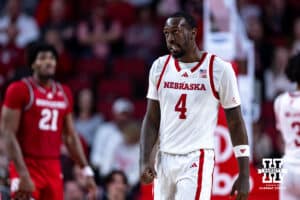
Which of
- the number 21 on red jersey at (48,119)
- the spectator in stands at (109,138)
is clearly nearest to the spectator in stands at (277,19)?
the spectator in stands at (109,138)

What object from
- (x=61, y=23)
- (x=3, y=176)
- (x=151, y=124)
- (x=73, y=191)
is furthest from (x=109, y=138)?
(x=151, y=124)

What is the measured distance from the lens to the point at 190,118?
7.62 metres

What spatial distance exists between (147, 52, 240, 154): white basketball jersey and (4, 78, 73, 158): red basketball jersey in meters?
2.01

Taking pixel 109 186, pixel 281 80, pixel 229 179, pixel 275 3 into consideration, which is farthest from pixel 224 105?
pixel 275 3

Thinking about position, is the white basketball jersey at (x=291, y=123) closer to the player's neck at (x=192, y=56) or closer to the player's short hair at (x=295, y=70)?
the player's short hair at (x=295, y=70)

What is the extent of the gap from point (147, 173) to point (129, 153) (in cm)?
586

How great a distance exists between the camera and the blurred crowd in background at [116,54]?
532 inches

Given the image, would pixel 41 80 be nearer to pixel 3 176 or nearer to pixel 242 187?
pixel 3 176

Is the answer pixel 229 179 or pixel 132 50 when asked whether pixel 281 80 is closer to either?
pixel 132 50

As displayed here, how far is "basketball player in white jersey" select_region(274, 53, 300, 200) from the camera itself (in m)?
7.75

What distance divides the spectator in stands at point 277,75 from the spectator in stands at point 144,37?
6.70 ft

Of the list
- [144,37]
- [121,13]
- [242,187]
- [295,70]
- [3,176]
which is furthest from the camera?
[121,13]

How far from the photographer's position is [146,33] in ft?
51.7

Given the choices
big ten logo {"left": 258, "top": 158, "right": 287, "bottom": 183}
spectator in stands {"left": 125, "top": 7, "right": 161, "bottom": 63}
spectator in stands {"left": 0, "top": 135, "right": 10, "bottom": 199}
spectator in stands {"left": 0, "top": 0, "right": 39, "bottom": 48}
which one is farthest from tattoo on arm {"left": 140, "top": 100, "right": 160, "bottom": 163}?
spectator in stands {"left": 0, "top": 0, "right": 39, "bottom": 48}
